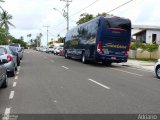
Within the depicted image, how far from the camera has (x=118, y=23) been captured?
88.1ft

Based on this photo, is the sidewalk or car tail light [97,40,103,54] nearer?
car tail light [97,40,103,54]

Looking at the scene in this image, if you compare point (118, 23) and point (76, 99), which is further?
point (118, 23)

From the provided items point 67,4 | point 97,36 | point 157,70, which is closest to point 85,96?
point 157,70

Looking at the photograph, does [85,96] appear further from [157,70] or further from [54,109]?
[157,70]

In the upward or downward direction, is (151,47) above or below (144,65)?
above

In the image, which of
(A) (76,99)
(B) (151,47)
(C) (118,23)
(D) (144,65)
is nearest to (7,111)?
(A) (76,99)

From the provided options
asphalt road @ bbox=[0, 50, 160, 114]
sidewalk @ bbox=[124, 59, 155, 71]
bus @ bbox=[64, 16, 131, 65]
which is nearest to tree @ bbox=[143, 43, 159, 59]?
sidewalk @ bbox=[124, 59, 155, 71]

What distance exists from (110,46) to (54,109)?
727 inches

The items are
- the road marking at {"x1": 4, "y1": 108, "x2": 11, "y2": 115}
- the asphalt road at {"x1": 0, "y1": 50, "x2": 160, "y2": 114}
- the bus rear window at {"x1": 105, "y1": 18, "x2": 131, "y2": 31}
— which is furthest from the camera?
the bus rear window at {"x1": 105, "y1": 18, "x2": 131, "y2": 31}

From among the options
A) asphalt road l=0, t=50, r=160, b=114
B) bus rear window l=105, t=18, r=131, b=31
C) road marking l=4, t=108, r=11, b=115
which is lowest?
road marking l=4, t=108, r=11, b=115

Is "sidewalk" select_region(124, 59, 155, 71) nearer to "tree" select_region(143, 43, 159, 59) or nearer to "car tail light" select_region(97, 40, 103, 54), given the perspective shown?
"car tail light" select_region(97, 40, 103, 54)

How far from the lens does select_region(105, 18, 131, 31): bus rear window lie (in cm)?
2658

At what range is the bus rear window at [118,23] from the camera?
87.2ft

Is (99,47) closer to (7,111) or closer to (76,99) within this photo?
(76,99)
